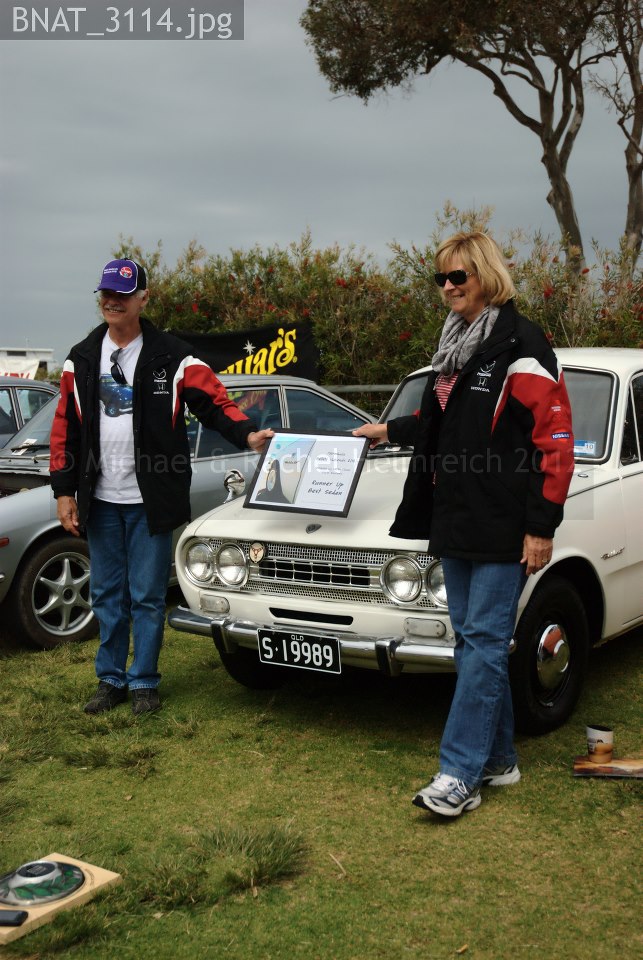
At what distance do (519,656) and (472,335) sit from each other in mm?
1331

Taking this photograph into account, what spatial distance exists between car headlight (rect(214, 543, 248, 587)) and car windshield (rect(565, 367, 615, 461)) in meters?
1.68

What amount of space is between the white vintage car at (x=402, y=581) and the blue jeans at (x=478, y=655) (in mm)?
277

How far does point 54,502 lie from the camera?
6016mm

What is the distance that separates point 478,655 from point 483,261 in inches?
56.2

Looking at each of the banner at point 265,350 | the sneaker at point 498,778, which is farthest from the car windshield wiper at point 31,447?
the banner at point 265,350

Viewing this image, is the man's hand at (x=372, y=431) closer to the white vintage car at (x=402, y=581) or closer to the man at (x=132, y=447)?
the white vintage car at (x=402, y=581)

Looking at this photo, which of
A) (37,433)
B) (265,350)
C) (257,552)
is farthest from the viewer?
(265,350)

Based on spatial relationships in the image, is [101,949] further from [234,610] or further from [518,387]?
[518,387]

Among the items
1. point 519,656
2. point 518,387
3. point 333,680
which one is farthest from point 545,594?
point 333,680

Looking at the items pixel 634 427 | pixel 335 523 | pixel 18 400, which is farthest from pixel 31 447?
pixel 634 427

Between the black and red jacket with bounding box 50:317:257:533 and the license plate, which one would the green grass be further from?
the black and red jacket with bounding box 50:317:257:533

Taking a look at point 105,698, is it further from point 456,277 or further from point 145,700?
point 456,277

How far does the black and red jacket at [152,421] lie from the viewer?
4742 mm

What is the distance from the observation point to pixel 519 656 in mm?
4020
